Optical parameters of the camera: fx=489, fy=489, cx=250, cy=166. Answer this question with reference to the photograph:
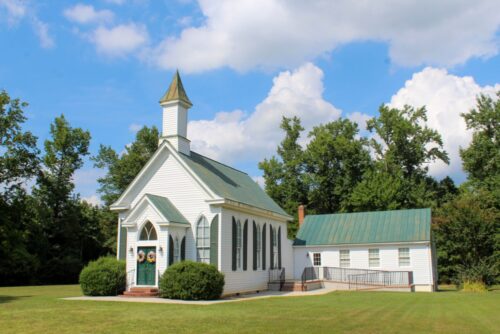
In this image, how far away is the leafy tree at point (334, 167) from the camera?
55656mm

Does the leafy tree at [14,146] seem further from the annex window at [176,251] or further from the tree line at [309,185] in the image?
the annex window at [176,251]

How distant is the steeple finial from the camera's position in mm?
28273

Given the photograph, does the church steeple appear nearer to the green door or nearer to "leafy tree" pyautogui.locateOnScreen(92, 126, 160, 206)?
the green door

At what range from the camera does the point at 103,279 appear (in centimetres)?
2430

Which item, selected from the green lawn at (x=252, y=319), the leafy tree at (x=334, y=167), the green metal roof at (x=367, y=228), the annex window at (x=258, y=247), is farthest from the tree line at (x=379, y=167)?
the green lawn at (x=252, y=319)

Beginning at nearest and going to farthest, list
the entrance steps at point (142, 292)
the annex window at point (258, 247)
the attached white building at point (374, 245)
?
the entrance steps at point (142, 292), the annex window at point (258, 247), the attached white building at point (374, 245)

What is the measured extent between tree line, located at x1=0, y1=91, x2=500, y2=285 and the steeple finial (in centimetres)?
1985

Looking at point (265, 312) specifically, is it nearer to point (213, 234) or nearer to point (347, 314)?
point (347, 314)

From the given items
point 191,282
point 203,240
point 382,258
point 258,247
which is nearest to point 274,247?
point 258,247

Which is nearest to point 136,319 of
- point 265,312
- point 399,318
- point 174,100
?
point 265,312

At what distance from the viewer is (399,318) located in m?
14.8

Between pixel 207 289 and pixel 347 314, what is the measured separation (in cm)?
848

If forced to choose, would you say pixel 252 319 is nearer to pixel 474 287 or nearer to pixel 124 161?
pixel 474 287

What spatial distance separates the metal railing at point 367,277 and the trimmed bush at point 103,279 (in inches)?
604
